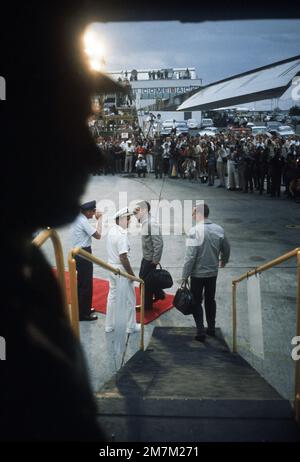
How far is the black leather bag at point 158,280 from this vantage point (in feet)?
21.0

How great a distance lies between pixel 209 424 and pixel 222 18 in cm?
263

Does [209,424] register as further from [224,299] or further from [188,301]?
[224,299]

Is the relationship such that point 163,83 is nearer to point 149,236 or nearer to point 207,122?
point 149,236

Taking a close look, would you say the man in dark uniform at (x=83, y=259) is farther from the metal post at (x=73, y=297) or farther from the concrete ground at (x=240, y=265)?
the metal post at (x=73, y=297)

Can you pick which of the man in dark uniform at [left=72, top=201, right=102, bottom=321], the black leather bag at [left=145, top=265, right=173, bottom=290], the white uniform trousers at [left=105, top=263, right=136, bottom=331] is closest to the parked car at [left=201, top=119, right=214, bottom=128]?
the black leather bag at [left=145, top=265, right=173, bottom=290]

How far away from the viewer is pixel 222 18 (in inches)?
110

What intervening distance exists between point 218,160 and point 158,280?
41.3 feet

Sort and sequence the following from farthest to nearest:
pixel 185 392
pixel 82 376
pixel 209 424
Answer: pixel 185 392
pixel 209 424
pixel 82 376

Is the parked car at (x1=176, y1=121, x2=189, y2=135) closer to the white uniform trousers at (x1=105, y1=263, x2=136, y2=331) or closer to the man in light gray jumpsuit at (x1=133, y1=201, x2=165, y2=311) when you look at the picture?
the man in light gray jumpsuit at (x1=133, y1=201, x2=165, y2=311)

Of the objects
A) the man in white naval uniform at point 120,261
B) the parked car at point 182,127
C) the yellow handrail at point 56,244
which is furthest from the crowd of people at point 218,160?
the yellow handrail at point 56,244

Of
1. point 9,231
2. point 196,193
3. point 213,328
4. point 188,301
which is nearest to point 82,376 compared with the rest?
point 9,231

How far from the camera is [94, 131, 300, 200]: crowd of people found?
615 inches

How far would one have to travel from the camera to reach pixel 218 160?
59.5 feet

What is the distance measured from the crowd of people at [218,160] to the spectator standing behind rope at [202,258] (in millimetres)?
9440
